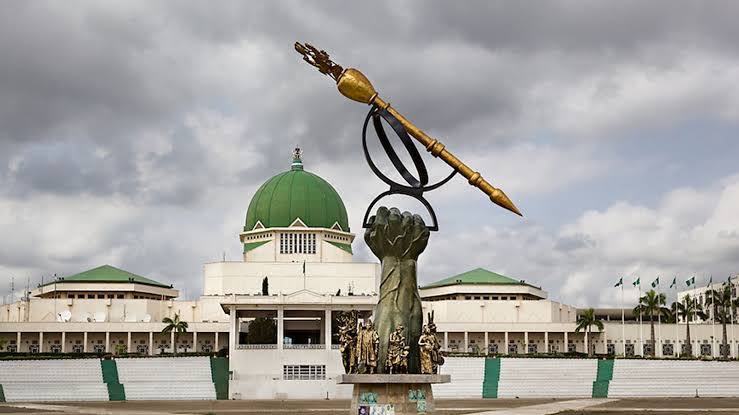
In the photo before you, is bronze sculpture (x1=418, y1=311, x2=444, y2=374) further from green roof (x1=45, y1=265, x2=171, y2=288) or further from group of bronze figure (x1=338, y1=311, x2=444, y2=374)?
green roof (x1=45, y1=265, x2=171, y2=288)

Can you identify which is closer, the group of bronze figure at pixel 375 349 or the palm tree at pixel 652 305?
the group of bronze figure at pixel 375 349

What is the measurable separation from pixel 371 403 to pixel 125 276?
76267 mm

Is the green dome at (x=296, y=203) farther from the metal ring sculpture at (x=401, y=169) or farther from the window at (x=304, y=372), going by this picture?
the metal ring sculpture at (x=401, y=169)

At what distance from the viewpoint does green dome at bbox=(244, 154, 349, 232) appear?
102375 mm

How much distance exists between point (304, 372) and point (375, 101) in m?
37.2

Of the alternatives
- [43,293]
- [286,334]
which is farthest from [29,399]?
[43,293]

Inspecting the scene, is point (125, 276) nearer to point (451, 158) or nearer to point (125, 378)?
point (125, 378)

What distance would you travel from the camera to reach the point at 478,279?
11238 centimetres

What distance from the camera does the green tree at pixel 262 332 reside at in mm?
84438

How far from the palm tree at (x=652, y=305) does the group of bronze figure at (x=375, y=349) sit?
2471 inches

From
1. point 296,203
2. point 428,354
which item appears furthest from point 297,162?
point 428,354

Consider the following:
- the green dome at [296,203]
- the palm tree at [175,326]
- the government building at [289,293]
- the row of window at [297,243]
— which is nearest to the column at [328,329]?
the government building at [289,293]

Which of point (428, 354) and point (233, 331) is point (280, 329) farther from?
point (428, 354)

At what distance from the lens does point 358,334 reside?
3988cm
